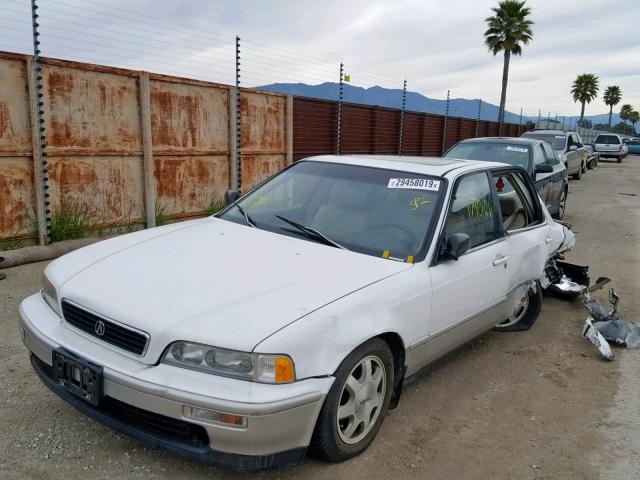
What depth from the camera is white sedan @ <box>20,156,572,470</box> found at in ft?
7.51

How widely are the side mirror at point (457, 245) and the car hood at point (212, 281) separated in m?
0.33

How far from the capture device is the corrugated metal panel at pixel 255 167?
31.4 ft

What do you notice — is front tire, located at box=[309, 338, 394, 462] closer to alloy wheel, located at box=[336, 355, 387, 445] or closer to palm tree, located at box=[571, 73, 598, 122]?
alloy wheel, located at box=[336, 355, 387, 445]

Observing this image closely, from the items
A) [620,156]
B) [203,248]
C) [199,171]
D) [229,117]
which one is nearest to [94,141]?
[199,171]

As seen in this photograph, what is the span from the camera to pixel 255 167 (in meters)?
9.84

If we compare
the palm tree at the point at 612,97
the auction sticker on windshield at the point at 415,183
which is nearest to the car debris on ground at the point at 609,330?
the auction sticker on windshield at the point at 415,183

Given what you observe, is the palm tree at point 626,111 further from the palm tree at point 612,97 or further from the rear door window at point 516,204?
the rear door window at point 516,204

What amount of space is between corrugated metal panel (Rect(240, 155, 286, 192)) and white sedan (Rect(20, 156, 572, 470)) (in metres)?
5.56

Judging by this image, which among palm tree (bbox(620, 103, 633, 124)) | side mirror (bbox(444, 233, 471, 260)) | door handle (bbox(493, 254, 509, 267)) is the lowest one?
door handle (bbox(493, 254, 509, 267))

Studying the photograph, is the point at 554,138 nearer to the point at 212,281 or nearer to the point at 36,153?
the point at 36,153

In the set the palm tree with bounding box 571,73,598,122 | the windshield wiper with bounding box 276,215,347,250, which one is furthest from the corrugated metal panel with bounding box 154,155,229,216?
the palm tree with bounding box 571,73,598,122

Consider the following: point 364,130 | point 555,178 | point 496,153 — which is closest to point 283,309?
point 496,153

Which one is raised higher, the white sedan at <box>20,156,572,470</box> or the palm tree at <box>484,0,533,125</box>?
the palm tree at <box>484,0,533,125</box>

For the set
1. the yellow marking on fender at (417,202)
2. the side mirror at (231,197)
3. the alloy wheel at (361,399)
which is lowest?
the alloy wheel at (361,399)
